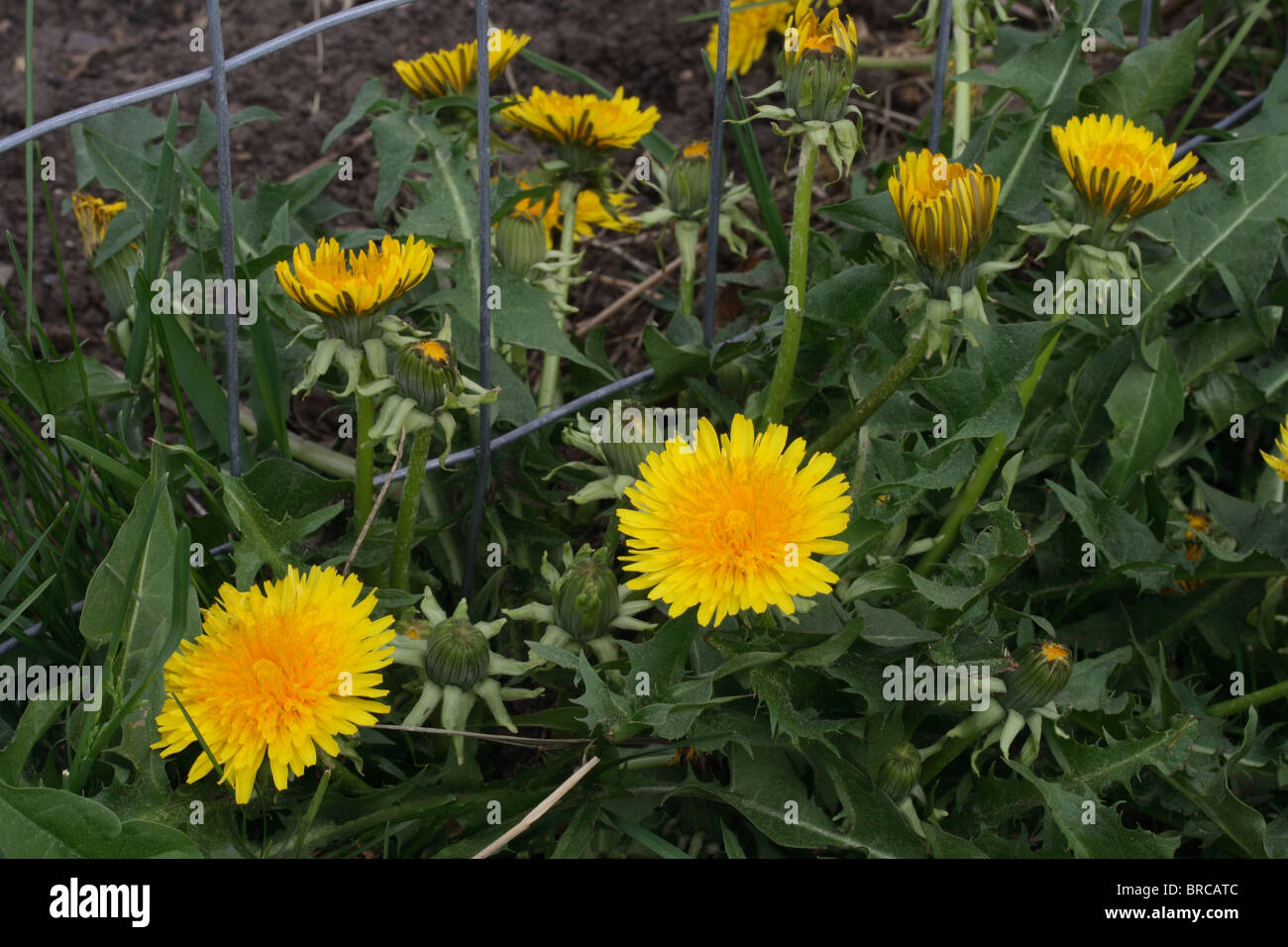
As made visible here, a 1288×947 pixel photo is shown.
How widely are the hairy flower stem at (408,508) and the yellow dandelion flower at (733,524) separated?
0.98ft

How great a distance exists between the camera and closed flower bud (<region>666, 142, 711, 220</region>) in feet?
6.41

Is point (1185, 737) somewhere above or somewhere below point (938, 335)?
below

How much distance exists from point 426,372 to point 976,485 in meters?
0.75

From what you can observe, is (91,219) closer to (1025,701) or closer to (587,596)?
(587,596)

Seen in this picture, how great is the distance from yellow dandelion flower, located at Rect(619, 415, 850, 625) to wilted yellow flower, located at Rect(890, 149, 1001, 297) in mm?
289

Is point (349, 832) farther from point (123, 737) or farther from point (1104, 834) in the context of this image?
point (1104, 834)

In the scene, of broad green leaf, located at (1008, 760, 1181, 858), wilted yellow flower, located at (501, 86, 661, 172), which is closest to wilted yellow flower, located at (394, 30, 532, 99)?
wilted yellow flower, located at (501, 86, 661, 172)

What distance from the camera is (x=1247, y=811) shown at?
4.98 ft

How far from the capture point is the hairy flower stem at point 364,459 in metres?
1.53

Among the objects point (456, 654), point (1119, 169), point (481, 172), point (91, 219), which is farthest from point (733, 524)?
point (91, 219)

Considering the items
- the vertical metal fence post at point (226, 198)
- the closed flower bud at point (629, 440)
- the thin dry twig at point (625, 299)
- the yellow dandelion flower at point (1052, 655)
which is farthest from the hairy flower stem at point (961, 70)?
the vertical metal fence post at point (226, 198)
